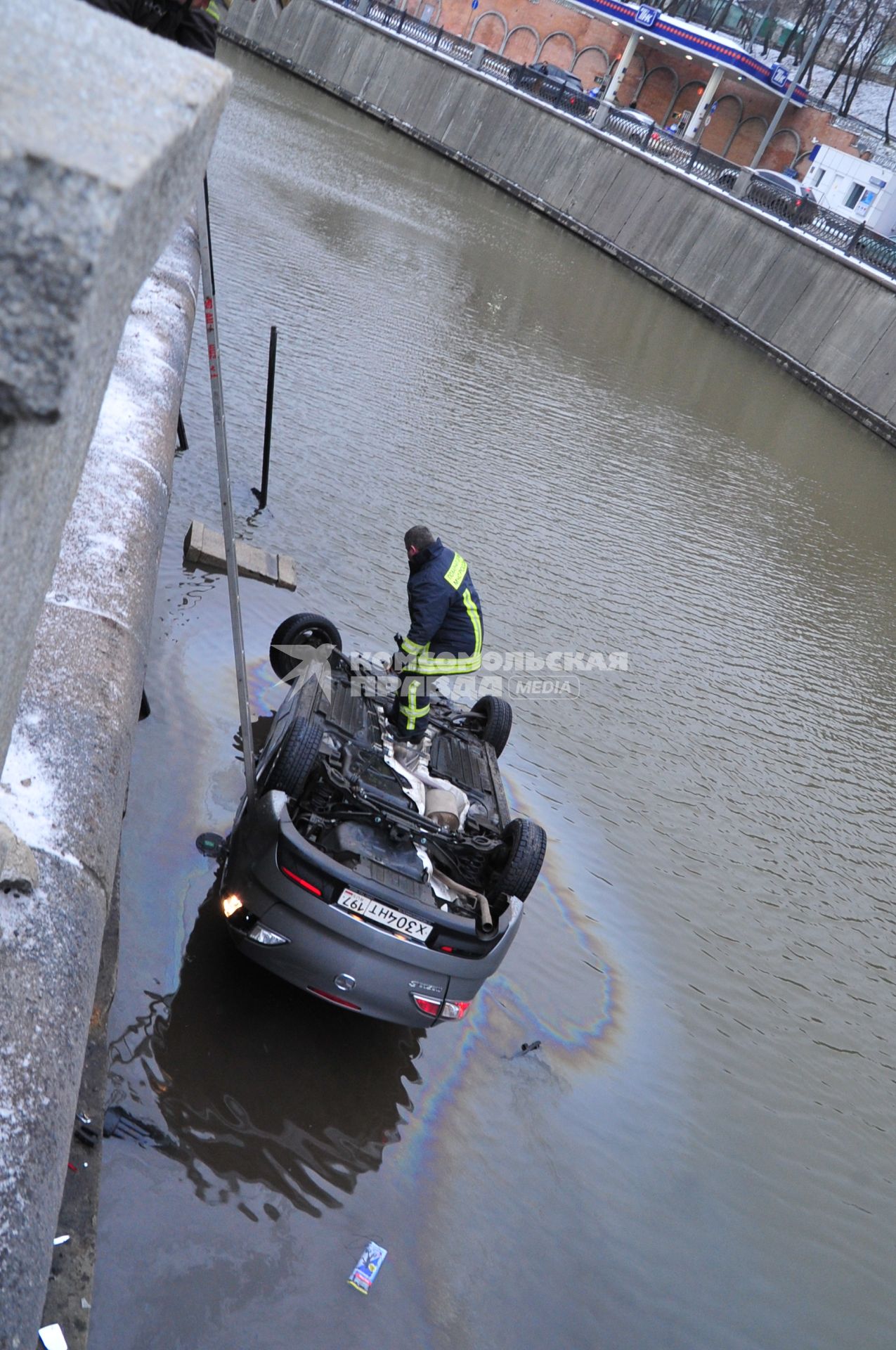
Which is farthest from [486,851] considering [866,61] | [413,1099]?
[866,61]

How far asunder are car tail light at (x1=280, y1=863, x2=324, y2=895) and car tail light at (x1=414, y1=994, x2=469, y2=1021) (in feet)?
2.39

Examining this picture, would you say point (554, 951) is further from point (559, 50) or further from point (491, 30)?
point (491, 30)

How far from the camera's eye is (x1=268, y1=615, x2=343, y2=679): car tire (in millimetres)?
8578

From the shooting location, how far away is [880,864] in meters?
10.3

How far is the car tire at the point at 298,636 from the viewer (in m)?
8.58

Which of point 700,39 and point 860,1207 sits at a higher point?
point 700,39

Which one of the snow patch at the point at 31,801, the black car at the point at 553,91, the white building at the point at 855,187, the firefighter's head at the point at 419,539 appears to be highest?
the white building at the point at 855,187

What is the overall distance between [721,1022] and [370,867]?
328cm

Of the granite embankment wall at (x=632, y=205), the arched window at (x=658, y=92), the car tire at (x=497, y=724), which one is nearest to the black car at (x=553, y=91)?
the granite embankment wall at (x=632, y=205)

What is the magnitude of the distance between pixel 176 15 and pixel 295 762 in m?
4.64

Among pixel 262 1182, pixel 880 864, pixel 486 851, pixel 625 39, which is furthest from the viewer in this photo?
pixel 625 39

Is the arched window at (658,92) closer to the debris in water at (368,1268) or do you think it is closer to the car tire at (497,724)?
the car tire at (497,724)

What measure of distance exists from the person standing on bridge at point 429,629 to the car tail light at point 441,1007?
216 centimetres

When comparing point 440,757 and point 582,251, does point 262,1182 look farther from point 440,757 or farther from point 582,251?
point 582,251
